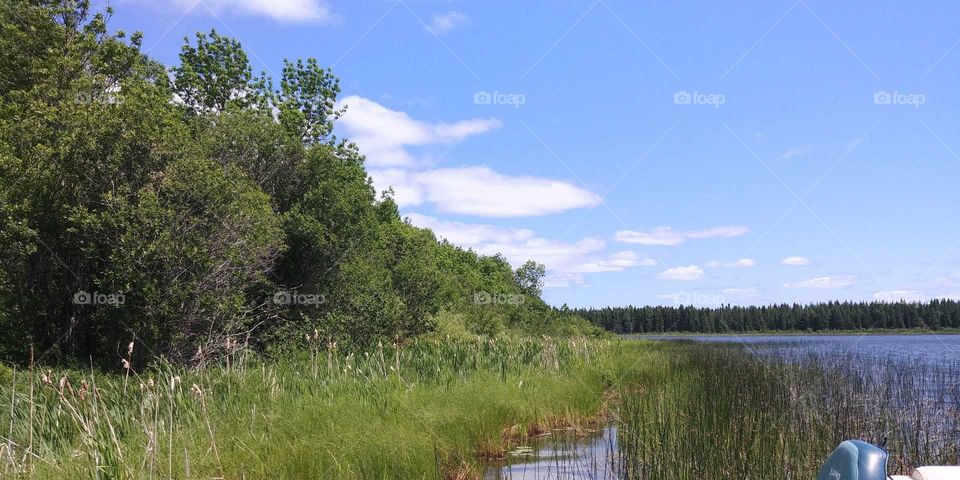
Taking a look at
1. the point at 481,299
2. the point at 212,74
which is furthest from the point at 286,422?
the point at 481,299

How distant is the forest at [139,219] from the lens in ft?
47.5

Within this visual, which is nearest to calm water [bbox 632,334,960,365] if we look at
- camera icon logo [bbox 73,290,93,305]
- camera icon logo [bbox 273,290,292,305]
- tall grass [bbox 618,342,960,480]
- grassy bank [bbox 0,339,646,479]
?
tall grass [bbox 618,342,960,480]

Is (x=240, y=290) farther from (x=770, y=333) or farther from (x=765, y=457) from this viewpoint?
(x=770, y=333)

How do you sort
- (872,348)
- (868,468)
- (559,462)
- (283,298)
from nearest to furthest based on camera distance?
(868,468), (559,462), (283,298), (872,348)

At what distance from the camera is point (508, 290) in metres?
70.9

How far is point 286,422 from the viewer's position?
771cm

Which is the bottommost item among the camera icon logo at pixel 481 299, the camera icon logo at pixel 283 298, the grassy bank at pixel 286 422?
the grassy bank at pixel 286 422

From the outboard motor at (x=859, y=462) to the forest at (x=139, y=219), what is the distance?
8297mm

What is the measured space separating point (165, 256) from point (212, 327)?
272 cm

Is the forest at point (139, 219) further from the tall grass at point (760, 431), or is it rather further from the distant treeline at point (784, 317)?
the distant treeline at point (784, 317)

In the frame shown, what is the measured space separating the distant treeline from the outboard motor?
422 feet

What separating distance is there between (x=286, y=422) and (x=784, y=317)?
516 ft

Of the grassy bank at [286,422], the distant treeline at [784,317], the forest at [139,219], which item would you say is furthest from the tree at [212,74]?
the distant treeline at [784,317]

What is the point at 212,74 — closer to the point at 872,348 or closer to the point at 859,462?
the point at 859,462
